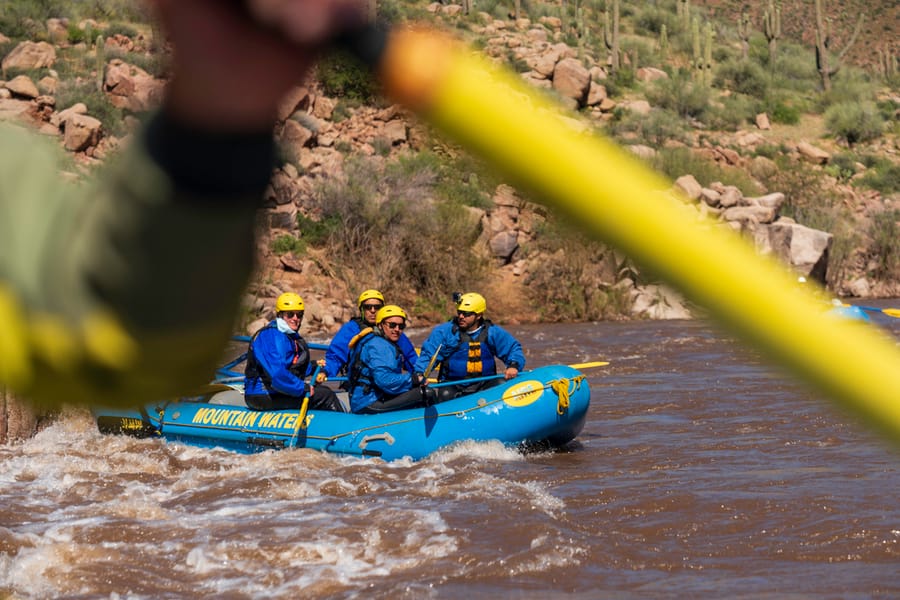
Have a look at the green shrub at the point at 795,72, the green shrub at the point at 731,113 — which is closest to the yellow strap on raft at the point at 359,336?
the green shrub at the point at 731,113

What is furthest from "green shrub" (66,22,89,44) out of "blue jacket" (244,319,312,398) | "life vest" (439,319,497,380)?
"life vest" (439,319,497,380)

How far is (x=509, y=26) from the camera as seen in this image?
4103cm

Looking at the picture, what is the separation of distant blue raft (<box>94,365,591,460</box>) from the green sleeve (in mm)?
8409

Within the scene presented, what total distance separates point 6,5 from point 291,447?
2243 cm

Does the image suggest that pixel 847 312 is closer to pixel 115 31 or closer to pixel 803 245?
pixel 803 245

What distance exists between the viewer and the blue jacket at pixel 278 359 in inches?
389

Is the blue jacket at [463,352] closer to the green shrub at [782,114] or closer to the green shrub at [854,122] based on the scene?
the green shrub at [854,122]

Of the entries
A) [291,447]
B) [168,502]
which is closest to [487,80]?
[168,502]

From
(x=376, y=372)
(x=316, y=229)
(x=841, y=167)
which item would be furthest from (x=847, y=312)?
(x=841, y=167)

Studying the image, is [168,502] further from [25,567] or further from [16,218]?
[16,218]

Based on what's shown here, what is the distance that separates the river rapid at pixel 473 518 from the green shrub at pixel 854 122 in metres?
30.8

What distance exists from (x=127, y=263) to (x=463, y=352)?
9.56 meters

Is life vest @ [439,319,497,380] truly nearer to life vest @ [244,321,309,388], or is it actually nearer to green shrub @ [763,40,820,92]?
life vest @ [244,321,309,388]

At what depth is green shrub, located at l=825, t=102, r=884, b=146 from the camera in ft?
130
